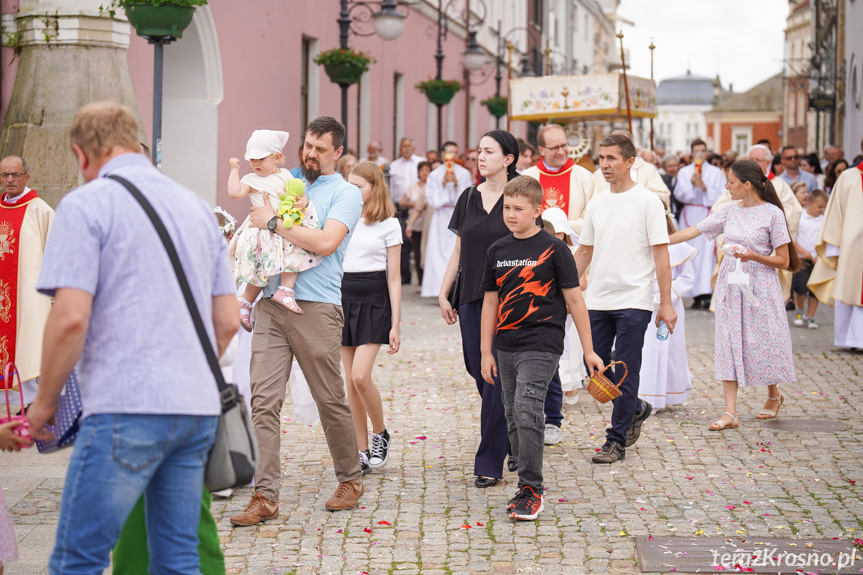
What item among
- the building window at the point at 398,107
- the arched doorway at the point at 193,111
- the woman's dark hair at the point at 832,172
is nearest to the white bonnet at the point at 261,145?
the arched doorway at the point at 193,111

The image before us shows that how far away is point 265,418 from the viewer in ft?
18.3

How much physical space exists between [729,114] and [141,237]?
334 feet

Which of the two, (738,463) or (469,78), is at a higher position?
(469,78)

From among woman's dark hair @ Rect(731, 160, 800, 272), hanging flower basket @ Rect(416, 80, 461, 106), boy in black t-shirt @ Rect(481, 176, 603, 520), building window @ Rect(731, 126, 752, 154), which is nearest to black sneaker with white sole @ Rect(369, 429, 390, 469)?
boy in black t-shirt @ Rect(481, 176, 603, 520)

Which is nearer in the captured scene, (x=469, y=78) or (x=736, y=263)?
(x=736, y=263)

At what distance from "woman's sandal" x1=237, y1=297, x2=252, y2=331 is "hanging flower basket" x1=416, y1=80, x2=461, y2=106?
51.0 feet

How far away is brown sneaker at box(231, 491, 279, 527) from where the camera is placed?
18.1 ft

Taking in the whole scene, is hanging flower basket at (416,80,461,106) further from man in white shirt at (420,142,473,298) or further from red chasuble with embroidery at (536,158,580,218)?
red chasuble with embroidery at (536,158,580,218)

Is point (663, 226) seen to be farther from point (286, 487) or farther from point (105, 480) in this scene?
point (105, 480)

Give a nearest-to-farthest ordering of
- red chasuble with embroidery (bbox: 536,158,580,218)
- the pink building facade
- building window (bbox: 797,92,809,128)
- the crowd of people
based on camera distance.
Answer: the crowd of people, red chasuble with embroidery (bbox: 536,158,580,218), the pink building facade, building window (bbox: 797,92,809,128)

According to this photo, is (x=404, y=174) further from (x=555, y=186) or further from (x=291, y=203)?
(x=291, y=203)

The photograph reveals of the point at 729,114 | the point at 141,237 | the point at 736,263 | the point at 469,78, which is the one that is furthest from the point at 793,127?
the point at 141,237

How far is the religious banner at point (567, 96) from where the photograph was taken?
18578 millimetres

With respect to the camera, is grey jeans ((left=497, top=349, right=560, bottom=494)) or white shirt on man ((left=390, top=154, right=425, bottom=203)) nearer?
grey jeans ((left=497, top=349, right=560, bottom=494))
